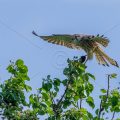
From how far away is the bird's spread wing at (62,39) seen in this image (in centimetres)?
1496

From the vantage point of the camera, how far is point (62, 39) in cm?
1534

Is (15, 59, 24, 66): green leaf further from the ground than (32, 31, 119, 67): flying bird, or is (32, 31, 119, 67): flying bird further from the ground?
(32, 31, 119, 67): flying bird

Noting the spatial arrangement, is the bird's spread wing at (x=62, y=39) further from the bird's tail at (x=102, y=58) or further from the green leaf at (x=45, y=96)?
the green leaf at (x=45, y=96)

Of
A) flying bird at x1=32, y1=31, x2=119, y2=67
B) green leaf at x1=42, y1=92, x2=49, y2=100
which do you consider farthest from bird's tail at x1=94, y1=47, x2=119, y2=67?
green leaf at x1=42, y1=92, x2=49, y2=100

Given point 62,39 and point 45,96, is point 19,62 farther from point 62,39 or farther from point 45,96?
point 62,39

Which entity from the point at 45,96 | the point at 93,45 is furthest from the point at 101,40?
the point at 45,96

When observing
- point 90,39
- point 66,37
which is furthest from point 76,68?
point 66,37

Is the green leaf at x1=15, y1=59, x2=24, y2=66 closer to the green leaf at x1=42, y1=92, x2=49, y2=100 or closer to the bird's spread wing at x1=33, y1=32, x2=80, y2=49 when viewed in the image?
the green leaf at x1=42, y1=92, x2=49, y2=100

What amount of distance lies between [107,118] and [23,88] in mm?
1483

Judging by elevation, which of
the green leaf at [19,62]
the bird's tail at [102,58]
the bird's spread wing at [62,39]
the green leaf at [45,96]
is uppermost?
the bird's spread wing at [62,39]

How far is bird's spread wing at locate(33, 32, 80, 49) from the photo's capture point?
15.0 m

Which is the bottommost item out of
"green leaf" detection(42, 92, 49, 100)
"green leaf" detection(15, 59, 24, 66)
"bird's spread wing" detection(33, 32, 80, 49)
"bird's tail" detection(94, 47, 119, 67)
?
"green leaf" detection(42, 92, 49, 100)

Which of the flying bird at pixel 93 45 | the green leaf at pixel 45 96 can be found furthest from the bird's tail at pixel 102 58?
the green leaf at pixel 45 96

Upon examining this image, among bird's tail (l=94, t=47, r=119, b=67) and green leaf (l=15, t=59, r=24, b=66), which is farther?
bird's tail (l=94, t=47, r=119, b=67)
